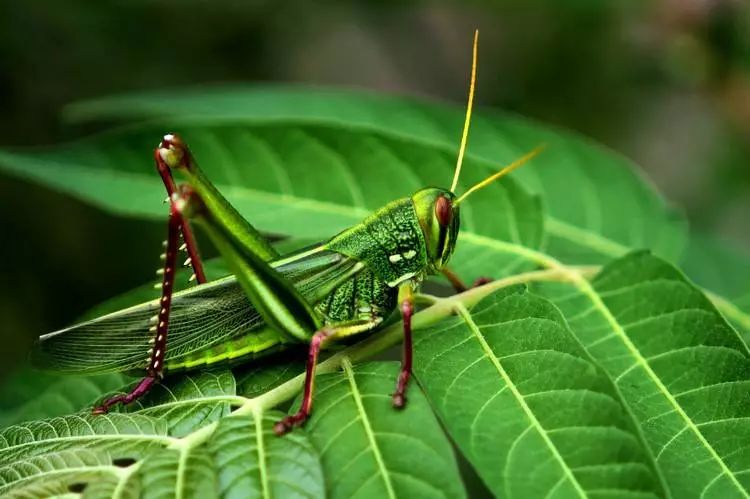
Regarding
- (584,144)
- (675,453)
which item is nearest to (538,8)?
(584,144)

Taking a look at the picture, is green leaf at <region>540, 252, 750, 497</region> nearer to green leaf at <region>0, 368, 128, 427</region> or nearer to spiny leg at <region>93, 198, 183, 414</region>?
spiny leg at <region>93, 198, 183, 414</region>

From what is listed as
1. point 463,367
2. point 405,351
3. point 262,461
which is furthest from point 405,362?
point 262,461

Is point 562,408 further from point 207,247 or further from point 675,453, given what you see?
point 207,247

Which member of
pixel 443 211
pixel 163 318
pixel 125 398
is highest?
pixel 443 211

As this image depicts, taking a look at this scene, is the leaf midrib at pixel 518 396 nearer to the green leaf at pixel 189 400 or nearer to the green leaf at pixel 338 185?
the green leaf at pixel 338 185

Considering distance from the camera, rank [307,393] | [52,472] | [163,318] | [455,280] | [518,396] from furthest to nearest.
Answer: [455,280], [163,318], [307,393], [518,396], [52,472]

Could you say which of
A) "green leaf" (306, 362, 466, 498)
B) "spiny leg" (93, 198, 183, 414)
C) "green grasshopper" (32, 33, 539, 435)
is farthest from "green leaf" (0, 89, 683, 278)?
"green leaf" (306, 362, 466, 498)

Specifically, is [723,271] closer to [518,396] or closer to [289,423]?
[518,396]
